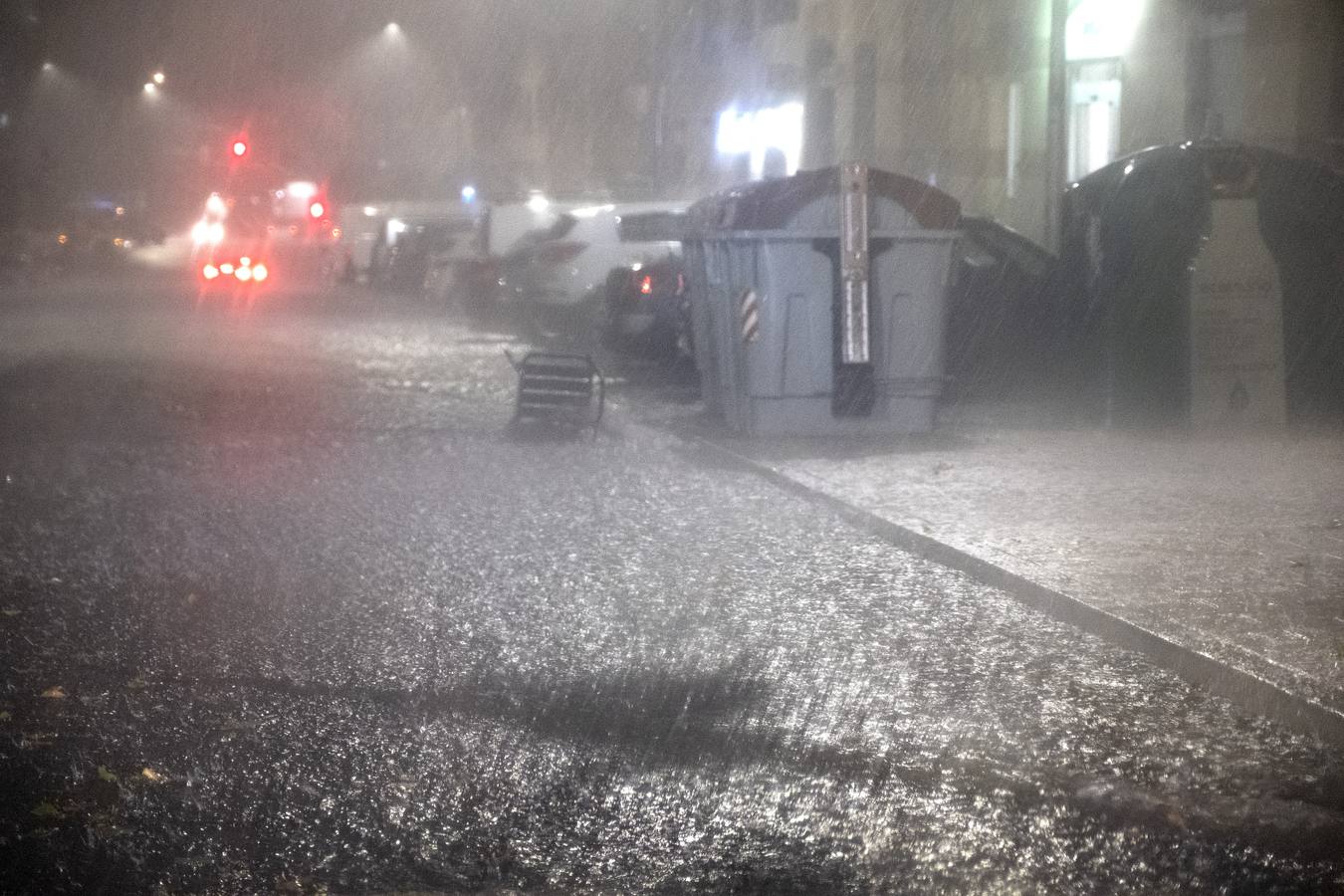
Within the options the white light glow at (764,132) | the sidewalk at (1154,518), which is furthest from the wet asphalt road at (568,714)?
the white light glow at (764,132)

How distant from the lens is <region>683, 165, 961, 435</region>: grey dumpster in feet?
42.3

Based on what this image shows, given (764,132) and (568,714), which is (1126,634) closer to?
(568,714)

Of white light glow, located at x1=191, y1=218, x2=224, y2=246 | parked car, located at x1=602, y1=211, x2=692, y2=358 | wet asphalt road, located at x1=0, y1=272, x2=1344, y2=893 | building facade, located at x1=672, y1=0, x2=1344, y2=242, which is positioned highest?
building facade, located at x1=672, y1=0, x2=1344, y2=242

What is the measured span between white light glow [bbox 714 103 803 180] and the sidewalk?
22173 millimetres

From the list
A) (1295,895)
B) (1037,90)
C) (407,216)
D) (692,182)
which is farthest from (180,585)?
(692,182)

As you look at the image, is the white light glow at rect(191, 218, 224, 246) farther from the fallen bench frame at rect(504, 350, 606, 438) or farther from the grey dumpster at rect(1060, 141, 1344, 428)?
the grey dumpster at rect(1060, 141, 1344, 428)

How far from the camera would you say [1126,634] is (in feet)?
23.4

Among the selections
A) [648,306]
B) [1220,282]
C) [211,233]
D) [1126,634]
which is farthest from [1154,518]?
[211,233]

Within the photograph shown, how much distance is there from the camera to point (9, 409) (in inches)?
588

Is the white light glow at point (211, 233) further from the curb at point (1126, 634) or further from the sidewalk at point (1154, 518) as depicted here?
the curb at point (1126, 634)

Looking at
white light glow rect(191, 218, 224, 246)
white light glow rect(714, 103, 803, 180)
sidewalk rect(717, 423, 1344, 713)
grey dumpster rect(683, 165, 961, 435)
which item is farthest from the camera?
white light glow rect(191, 218, 224, 246)

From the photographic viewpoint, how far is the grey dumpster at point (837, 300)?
12.9 metres

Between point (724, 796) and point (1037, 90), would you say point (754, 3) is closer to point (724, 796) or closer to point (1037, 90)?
point (1037, 90)

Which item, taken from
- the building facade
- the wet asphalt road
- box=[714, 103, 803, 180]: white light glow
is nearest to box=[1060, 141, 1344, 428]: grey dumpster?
the building facade
